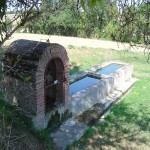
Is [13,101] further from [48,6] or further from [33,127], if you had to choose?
[48,6]

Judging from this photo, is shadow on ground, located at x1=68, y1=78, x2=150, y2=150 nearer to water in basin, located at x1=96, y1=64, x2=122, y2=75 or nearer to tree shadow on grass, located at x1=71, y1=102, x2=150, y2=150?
tree shadow on grass, located at x1=71, y1=102, x2=150, y2=150

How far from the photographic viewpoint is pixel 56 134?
8062mm

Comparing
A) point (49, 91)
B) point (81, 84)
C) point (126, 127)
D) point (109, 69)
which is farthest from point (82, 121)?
point (109, 69)

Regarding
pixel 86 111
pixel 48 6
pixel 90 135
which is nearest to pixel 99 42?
pixel 86 111

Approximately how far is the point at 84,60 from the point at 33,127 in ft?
37.9

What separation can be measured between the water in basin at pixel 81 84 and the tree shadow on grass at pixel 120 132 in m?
1.65

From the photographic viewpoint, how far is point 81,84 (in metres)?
12.1

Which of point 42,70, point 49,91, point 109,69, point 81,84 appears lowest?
point 81,84

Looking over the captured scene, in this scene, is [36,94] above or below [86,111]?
above

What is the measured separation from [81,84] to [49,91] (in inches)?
136

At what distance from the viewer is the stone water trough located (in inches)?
292

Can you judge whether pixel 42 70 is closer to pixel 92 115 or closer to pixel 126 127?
pixel 92 115

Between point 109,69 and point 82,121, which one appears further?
point 109,69

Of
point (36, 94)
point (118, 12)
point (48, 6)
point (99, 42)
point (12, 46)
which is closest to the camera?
point (118, 12)
